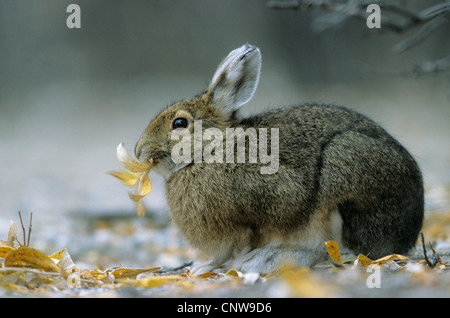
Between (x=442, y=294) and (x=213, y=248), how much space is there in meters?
2.21

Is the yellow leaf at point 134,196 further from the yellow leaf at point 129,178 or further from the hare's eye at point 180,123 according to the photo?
the hare's eye at point 180,123

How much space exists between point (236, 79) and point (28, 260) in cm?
221

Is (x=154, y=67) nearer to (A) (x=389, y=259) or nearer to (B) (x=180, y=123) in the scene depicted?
(B) (x=180, y=123)

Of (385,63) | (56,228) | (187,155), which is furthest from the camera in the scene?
(385,63)

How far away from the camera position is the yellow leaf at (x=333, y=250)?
4461mm

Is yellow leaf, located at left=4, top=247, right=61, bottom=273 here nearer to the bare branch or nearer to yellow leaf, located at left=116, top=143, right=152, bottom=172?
yellow leaf, located at left=116, top=143, right=152, bottom=172

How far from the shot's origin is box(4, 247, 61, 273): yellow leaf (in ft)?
13.5

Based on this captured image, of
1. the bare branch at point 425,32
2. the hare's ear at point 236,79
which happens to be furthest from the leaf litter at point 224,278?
the bare branch at point 425,32

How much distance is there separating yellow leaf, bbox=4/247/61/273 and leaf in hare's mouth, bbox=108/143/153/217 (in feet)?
3.25

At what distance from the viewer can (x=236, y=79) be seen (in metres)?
5.15

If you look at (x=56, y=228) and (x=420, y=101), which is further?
(x=420, y=101)

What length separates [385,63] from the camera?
1827 centimetres

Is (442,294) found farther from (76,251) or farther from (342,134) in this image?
(76,251)

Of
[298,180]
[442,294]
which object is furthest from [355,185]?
[442,294]
